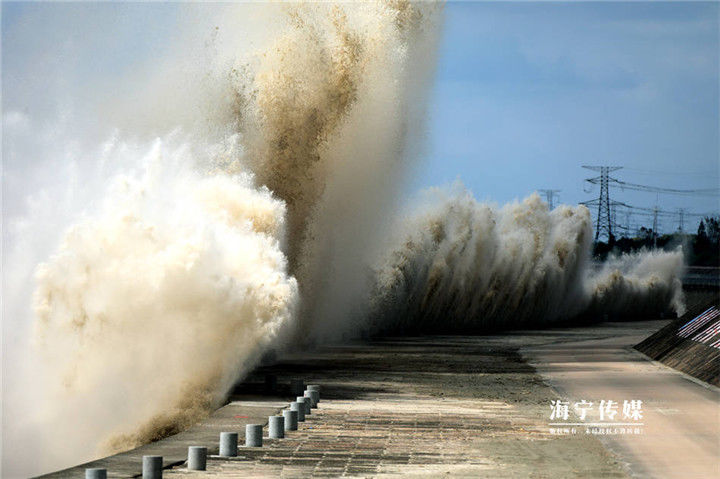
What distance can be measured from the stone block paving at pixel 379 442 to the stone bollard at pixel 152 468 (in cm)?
72

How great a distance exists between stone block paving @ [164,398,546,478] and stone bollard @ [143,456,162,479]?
2.37 ft

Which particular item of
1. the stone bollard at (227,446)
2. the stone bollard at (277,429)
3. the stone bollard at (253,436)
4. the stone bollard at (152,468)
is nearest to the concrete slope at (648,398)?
the stone bollard at (277,429)

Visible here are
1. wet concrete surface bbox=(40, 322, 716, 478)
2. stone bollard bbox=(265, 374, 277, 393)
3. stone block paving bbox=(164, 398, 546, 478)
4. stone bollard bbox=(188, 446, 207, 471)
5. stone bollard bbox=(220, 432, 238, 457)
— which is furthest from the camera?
stone bollard bbox=(265, 374, 277, 393)

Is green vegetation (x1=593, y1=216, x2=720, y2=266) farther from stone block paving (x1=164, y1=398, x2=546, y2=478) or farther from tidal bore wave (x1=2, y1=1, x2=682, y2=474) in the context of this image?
stone block paving (x1=164, y1=398, x2=546, y2=478)

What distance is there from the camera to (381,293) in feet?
218

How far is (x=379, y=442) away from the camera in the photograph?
21.0 metres

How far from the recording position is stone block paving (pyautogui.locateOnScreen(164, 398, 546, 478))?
18.1 meters

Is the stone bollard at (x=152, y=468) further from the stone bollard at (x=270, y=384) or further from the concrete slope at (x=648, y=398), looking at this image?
the stone bollard at (x=270, y=384)

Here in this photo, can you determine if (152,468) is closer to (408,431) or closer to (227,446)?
(227,446)

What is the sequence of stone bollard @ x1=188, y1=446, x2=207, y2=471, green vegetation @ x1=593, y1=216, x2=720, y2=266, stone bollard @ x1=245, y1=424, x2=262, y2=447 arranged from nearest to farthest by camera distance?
stone bollard @ x1=188, y1=446, x2=207, y2=471 < stone bollard @ x1=245, y1=424, x2=262, y2=447 < green vegetation @ x1=593, y1=216, x2=720, y2=266

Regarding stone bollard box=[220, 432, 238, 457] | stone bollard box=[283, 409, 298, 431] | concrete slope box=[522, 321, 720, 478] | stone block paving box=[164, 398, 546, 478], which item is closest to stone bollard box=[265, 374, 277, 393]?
stone block paving box=[164, 398, 546, 478]

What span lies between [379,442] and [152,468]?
5386 mm

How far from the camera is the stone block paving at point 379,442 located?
18.1 m

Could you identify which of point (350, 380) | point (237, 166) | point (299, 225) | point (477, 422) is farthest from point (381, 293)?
point (477, 422)
